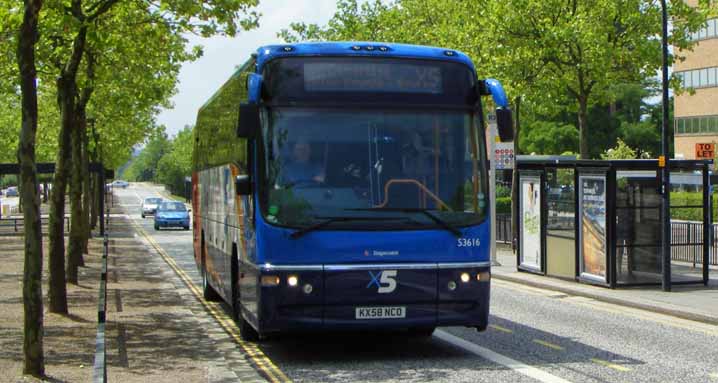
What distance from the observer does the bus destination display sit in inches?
430

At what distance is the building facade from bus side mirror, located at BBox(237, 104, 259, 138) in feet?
227

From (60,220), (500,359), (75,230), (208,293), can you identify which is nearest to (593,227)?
(208,293)

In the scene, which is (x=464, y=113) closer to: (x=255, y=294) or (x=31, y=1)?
(x=255, y=294)

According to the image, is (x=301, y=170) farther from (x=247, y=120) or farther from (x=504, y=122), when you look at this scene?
(x=504, y=122)

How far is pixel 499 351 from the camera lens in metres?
11.7

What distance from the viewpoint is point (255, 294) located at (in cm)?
1092

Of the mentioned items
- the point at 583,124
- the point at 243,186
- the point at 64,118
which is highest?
the point at 583,124

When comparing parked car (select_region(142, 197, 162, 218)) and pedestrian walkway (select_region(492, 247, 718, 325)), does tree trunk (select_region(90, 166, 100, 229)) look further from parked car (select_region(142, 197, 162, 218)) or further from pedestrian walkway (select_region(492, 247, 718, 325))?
pedestrian walkway (select_region(492, 247, 718, 325))

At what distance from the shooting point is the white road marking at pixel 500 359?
388 inches

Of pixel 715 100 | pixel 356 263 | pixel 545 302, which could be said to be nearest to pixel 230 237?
pixel 356 263

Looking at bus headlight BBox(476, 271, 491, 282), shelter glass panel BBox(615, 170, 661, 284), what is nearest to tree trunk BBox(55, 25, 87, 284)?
bus headlight BBox(476, 271, 491, 282)

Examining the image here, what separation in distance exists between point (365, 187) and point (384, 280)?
3.16 ft

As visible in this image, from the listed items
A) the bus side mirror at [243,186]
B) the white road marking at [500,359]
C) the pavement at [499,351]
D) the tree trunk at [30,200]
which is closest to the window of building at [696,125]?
the pavement at [499,351]

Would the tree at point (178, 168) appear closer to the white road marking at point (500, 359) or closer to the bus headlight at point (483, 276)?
the white road marking at point (500, 359)
